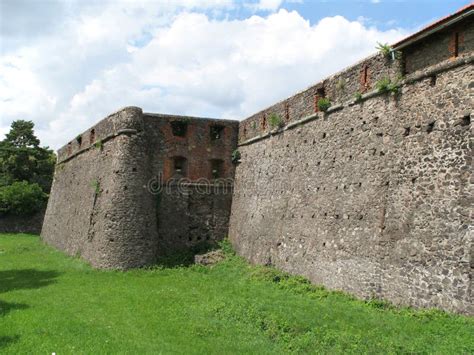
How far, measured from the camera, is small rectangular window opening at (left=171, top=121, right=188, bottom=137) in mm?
21141

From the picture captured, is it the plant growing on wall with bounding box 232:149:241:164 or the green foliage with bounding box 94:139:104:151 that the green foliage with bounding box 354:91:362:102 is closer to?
the plant growing on wall with bounding box 232:149:241:164

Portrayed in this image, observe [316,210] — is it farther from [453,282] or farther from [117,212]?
[117,212]

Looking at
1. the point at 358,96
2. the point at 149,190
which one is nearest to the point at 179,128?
the point at 149,190

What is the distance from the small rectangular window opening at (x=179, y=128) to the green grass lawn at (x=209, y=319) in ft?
24.0

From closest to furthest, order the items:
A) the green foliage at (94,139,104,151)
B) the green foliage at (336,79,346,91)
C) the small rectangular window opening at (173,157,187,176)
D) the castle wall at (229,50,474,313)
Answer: the castle wall at (229,50,474,313), the green foliage at (336,79,346,91), the small rectangular window opening at (173,157,187,176), the green foliage at (94,139,104,151)

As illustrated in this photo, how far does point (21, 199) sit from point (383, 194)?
31.2 m

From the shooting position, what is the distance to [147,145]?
20.2m

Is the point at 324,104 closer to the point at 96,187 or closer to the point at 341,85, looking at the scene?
the point at 341,85

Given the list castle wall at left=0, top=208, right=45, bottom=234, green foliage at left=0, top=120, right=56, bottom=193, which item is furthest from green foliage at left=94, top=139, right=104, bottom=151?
green foliage at left=0, top=120, right=56, bottom=193

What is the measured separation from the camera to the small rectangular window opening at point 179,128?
2114cm

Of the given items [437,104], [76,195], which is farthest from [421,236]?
[76,195]

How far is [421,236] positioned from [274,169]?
810 cm

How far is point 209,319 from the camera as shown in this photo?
1061 cm

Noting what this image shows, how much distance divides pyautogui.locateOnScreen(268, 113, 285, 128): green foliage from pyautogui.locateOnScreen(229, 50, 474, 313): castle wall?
10.8 inches
